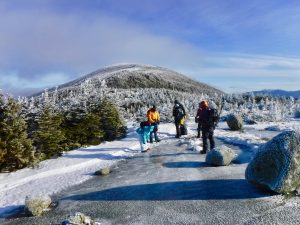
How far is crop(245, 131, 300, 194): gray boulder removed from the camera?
11.7m

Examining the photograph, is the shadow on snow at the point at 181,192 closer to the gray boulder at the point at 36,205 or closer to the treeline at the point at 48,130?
the gray boulder at the point at 36,205

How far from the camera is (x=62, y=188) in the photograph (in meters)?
15.0

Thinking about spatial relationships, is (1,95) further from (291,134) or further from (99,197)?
(291,134)

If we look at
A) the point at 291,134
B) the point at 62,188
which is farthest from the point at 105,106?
the point at 291,134

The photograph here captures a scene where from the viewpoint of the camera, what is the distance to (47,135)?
67.5 ft

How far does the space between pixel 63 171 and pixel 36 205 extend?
5.26 meters

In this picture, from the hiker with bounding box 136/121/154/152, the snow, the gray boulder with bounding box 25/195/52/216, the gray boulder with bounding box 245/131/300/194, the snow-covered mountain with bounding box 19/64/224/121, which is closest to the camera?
the gray boulder with bounding box 245/131/300/194

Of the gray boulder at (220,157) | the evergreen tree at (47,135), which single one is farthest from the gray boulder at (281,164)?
the evergreen tree at (47,135)

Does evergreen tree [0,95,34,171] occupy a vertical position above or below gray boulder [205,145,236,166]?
above

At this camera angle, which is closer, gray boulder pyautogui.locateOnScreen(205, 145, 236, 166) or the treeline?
gray boulder pyautogui.locateOnScreen(205, 145, 236, 166)

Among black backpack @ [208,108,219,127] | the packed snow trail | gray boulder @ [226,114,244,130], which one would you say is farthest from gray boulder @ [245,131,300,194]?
gray boulder @ [226,114,244,130]

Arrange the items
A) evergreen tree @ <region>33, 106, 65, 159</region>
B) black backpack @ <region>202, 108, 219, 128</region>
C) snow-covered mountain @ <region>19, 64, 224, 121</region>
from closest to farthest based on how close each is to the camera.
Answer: black backpack @ <region>202, 108, 219, 128</region> → evergreen tree @ <region>33, 106, 65, 159</region> → snow-covered mountain @ <region>19, 64, 224, 121</region>

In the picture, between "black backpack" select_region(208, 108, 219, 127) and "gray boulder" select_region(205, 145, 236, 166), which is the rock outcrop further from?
"black backpack" select_region(208, 108, 219, 127)

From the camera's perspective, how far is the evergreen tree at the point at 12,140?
57.8 ft
